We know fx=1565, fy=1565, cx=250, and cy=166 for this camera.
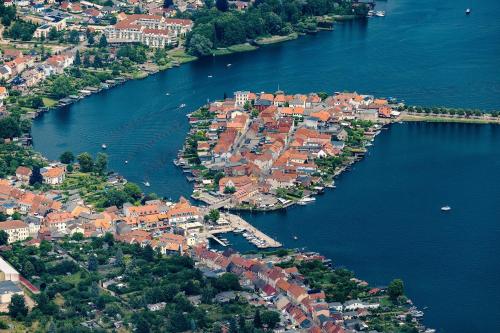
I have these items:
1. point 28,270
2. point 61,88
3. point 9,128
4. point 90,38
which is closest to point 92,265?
point 28,270

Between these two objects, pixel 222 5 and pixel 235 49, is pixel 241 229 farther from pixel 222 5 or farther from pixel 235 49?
pixel 222 5

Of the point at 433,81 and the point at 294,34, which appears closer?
the point at 433,81

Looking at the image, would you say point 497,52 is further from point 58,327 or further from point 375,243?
point 58,327

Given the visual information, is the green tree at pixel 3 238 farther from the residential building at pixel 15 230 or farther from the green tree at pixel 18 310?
the green tree at pixel 18 310

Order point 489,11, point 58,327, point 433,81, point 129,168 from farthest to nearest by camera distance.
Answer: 1. point 489,11
2. point 433,81
3. point 129,168
4. point 58,327

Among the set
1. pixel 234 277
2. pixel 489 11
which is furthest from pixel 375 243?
pixel 489 11

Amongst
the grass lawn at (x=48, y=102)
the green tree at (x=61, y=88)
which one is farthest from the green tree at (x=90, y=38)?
the grass lawn at (x=48, y=102)
